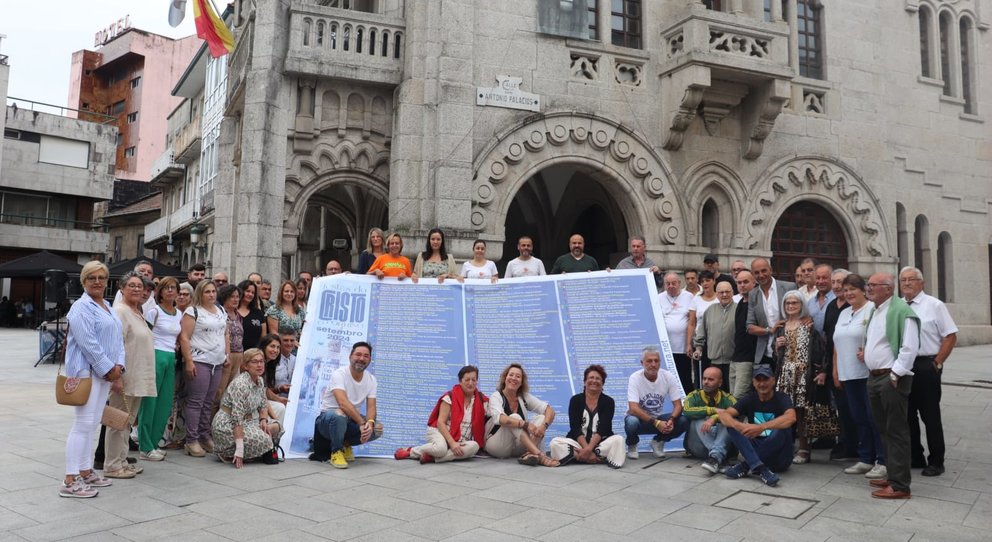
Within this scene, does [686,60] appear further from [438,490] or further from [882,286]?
[438,490]

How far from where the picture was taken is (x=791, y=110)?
1588cm

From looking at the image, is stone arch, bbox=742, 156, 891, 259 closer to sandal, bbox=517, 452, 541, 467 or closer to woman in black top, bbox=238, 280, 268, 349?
sandal, bbox=517, 452, 541, 467

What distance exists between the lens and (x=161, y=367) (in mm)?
6973

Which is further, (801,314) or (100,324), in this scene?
(801,314)

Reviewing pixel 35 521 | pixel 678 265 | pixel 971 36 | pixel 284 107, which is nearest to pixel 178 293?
pixel 35 521

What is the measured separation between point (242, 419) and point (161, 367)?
1.04 meters

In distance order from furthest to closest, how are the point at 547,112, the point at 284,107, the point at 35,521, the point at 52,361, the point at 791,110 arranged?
the point at 52,361
the point at 791,110
the point at 547,112
the point at 284,107
the point at 35,521

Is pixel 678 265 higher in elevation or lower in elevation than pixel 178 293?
higher

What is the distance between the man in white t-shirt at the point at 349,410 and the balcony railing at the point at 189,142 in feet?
94.2

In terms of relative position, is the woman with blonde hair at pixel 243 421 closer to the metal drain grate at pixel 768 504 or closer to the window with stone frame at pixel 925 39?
the metal drain grate at pixel 768 504

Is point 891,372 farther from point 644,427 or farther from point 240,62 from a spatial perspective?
point 240,62

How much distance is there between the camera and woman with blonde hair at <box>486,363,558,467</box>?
6875 millimetres

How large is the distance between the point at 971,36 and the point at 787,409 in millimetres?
19204

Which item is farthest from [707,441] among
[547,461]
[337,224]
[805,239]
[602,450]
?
[337,224]
